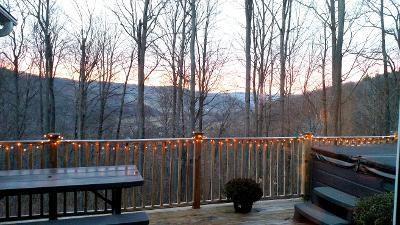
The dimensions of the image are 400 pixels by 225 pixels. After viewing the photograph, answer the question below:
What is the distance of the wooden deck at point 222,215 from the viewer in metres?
4.40

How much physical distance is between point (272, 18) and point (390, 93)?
21.7ft

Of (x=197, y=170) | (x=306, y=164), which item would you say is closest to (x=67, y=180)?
(x=197, y=170)

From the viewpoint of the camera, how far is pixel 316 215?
163 inches

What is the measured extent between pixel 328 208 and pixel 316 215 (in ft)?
0.87

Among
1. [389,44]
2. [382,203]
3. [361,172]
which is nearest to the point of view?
[382,203]

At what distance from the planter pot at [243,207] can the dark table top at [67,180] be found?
162 centimetres

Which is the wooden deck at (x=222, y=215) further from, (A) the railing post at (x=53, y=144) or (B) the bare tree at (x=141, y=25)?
(B) the bare tree at (x=141, y=25)

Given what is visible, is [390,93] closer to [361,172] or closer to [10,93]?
[361,172]

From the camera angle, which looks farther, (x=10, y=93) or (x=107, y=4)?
(x=10, y=93)

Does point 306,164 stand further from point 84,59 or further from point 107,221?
point 84,59

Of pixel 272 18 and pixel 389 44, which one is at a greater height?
pixel 272 18

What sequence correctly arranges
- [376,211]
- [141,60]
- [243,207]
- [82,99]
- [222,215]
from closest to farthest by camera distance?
[376,211] → [222,215] → [243,207] → [141,60] → [82,99]

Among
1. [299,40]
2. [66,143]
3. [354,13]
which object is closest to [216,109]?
[299,40]

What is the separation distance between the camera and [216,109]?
59.6ft
